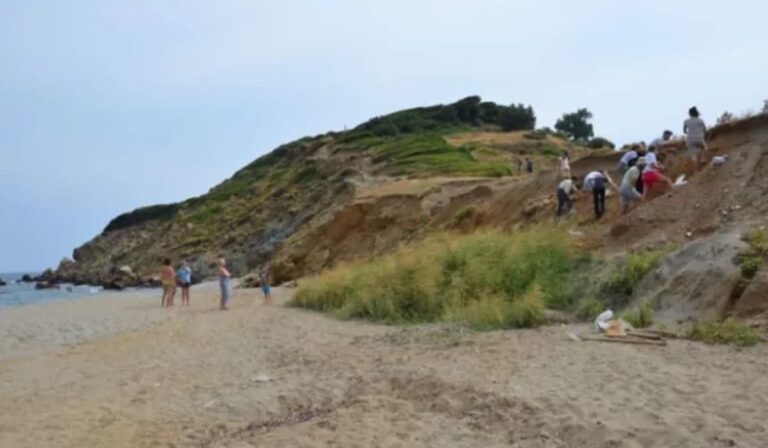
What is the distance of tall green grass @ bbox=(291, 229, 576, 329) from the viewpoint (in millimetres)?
15070

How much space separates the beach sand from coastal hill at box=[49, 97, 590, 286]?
1995 cm

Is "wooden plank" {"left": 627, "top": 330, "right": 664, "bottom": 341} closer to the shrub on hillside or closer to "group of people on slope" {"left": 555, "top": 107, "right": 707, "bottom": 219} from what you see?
"group of people on slope" {"left": 555, "top": 107, "right": 707, "bottom": 219}

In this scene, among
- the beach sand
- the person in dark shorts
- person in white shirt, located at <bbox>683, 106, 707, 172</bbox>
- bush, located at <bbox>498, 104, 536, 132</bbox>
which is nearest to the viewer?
the beach sand

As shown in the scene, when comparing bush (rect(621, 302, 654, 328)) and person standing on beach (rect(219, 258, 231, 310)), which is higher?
person standing on beach (rect(219, 258, 231, 310))

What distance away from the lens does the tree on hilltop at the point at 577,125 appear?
80812 millimetres

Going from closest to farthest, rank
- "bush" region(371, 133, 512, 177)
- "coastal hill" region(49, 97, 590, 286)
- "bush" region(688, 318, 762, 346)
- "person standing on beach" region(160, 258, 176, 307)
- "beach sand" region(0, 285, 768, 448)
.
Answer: "beach sand" region(0, 285, 768, 448), "bush" region(688, 318, 762, 346), "person standing on beach" region(160, 258, 176, 307), "coastal hill" region(49, 97, 590, 286), "bush" region(371, 133, 512, 177)

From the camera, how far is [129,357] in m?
13.8

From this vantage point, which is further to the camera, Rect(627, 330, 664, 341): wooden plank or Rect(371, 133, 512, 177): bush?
Rect(371, 133, 512, 177): bush

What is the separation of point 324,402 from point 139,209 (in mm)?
93509

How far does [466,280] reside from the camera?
16516mm

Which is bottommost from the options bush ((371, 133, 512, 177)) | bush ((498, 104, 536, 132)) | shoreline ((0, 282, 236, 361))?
shoreline ((0, 282, 236, 361))

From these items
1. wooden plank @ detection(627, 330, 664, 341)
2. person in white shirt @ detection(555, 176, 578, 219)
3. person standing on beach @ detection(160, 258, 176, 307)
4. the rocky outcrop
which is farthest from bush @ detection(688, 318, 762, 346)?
person standing on beach @ detection(160, 258, 176, 307)

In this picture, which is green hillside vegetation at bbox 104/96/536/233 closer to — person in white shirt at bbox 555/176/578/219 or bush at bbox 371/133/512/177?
bush at bbox 371/133/512/177

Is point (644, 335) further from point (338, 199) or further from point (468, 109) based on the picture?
point (468, 109)
